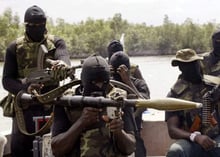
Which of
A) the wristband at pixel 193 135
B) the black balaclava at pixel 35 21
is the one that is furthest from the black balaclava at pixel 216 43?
the black balaclava at pixel 35 21

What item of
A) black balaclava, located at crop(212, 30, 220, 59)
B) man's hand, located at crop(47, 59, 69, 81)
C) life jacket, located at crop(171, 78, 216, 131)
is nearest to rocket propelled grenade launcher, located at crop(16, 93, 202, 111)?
man's hand, located at crop(47, 59, 69, 81)

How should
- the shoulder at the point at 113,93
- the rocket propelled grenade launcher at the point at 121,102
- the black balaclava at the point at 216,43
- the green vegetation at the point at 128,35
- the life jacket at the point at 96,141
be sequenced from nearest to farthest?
the rocket propelled grenade launcher at the point at 121,102
the shoulder at the point at 113,93
the life jacket at the point at 96,141
the black balaclava at the point at 216,43
the green vegetation at the point at 128,35

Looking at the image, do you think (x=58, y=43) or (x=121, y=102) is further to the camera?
(x=58, y=43)

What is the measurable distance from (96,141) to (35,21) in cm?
166

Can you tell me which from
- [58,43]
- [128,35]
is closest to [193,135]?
[58,43]

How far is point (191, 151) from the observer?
4496 millimetres

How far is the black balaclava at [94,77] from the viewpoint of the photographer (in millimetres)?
3047

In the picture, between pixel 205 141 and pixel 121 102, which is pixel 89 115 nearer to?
pixel 121 102

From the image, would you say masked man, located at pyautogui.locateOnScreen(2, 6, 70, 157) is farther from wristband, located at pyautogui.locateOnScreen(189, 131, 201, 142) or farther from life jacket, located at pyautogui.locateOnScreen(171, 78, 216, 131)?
wristband, located at pyautogui.locateOnScreen(189, 131, 201, 142)

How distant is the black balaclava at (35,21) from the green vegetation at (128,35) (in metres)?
20.3

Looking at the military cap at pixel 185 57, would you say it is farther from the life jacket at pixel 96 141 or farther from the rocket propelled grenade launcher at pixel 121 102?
the rocket propelled grenade launcher at pixel 121 102

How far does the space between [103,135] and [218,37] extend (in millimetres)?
2500

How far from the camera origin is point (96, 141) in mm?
3145

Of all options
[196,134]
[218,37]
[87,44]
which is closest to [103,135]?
[196,134]
